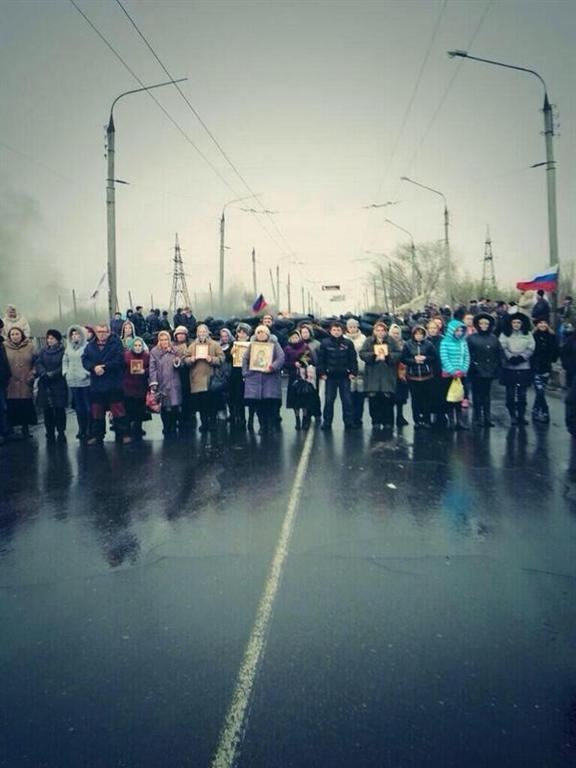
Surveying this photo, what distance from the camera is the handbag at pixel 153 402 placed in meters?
11.6

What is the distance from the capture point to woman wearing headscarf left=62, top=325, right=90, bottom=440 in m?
11.7

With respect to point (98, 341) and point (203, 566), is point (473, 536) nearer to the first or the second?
point (203, 566)

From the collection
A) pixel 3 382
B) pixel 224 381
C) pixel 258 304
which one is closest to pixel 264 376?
pixel 224 381

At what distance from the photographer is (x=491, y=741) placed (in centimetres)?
299

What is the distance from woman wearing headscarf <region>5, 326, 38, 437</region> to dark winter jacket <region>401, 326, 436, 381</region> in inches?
251

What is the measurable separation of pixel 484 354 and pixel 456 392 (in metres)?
0.94

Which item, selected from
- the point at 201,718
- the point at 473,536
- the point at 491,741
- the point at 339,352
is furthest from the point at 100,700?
the point at 339,352

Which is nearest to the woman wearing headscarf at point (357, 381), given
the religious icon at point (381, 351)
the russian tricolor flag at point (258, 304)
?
the religious icon at point (381, 351)

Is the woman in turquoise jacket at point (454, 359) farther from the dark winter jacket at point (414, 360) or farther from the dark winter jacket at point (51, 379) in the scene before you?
the dark winter jacket at point (51, 379)

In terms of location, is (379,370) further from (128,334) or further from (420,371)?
(128,334)

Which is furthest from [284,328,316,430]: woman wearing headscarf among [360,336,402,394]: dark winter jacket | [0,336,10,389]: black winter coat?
[0,336,10,389]: black winter coat

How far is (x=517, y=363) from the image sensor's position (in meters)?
12.1

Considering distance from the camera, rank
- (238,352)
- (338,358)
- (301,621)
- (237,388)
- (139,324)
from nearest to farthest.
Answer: (301,621)
(338,358)
(238,352)
(237,388)
(139,324)

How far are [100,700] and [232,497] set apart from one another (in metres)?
4.00
